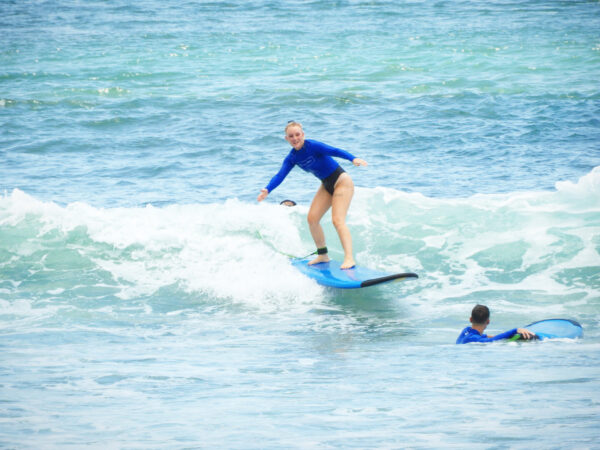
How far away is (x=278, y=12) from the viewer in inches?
1357

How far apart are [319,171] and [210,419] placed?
4.24 meters

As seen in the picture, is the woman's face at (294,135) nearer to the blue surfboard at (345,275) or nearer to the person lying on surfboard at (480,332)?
the blue surfboard at (345,275)

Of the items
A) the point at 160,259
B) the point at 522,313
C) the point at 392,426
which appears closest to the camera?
the point at 392,426

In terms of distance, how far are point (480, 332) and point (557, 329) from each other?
657 millimetres

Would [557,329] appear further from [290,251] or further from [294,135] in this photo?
[290,251]

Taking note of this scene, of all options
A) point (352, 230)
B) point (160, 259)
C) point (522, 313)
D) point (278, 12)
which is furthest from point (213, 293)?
point (278, 12)

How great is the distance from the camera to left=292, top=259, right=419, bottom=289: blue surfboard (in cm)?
766

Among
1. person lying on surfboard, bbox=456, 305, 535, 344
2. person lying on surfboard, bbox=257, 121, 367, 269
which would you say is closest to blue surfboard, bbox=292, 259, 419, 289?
person lying on surfboard, bbox=257, 121, 367, 269

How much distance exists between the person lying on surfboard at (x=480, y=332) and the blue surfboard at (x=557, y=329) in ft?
0.52

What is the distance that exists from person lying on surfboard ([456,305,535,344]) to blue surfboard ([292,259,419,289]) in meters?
1.27

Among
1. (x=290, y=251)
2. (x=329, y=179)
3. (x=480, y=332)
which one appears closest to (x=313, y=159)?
(x=329, y=179)

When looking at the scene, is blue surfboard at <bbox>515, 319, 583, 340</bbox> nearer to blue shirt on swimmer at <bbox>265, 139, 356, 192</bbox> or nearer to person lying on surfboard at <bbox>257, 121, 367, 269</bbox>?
person lying on surfboard at <bbox>257, 121, 367, 269</bbox>

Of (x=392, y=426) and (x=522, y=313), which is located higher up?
(x=392, y=426)

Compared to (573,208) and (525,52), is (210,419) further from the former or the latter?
(525,52)
